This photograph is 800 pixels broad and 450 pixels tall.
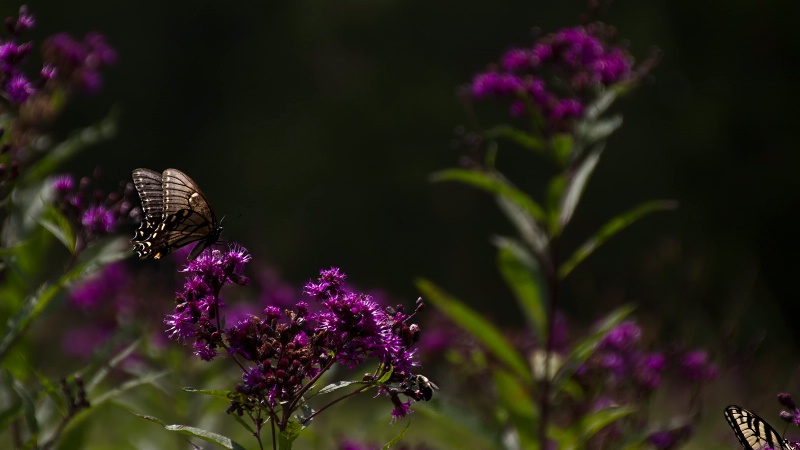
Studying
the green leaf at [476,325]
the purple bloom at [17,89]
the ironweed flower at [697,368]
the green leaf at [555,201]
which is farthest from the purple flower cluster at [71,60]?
the ironweed flower at [697,368]

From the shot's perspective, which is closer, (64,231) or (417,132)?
(64,231)

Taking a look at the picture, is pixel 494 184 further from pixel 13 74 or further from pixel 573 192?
pixel 13 74

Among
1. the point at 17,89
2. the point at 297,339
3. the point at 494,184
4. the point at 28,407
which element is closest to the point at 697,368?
the point at 494,184

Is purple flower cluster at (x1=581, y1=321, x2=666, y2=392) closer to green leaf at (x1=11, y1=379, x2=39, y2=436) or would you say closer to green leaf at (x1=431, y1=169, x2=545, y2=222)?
green leaf at (x1=431, y1=169, x2=545, y2=222)

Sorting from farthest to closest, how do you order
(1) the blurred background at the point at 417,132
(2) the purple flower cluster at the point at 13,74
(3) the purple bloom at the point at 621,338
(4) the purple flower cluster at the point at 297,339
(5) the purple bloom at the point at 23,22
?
(1) the blurred background at the point at 417,132, (3) the purple bloom at the point at 621,338, (5) the purple bloom at the point at 23,22, (2) the purple flower cluster at the point at 13,74, (4) the purple flower cluster at the point at 297,339

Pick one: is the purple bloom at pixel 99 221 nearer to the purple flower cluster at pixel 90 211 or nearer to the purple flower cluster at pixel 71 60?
the purple flower cluster at pixel 90 211

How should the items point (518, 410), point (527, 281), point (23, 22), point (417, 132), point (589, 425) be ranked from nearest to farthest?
point (23, 22)
point (589, 425)
point (518, 410)
point (527, 281)
point (417, 132)
